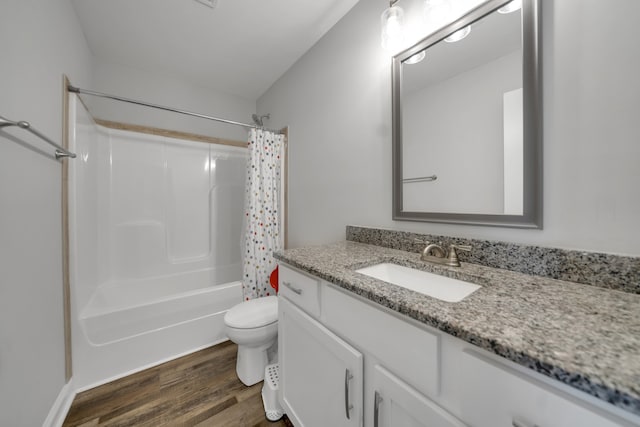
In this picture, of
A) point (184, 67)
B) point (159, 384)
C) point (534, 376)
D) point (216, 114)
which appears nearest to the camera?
point (534, 376)

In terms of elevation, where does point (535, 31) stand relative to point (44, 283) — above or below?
above

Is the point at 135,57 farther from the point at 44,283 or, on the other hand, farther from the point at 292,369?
the point at 292,369

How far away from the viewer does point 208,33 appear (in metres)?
1.67

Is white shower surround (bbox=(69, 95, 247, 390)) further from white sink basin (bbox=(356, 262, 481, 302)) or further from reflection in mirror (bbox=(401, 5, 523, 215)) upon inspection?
reflection in mirror (bbox=(401, 5, 523, 215))

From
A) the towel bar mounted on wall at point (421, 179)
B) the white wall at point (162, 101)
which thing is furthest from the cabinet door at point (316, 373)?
the white wall at point (162, 101)

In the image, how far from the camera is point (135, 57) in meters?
1.96

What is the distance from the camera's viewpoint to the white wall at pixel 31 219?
33.4 inches

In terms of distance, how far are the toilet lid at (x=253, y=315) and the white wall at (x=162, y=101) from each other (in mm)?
1960

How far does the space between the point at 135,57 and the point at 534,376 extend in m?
3.00

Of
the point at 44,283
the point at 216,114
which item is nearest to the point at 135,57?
the point at 216,114

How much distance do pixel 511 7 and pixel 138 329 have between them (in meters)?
2.60

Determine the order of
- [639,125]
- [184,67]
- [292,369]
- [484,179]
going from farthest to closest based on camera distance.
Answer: [184,67]
[292,369]
[484,179]
[639,125]

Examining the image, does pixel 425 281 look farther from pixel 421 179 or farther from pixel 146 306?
pixel 146 306

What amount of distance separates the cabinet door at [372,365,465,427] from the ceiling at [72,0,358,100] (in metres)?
1.97
